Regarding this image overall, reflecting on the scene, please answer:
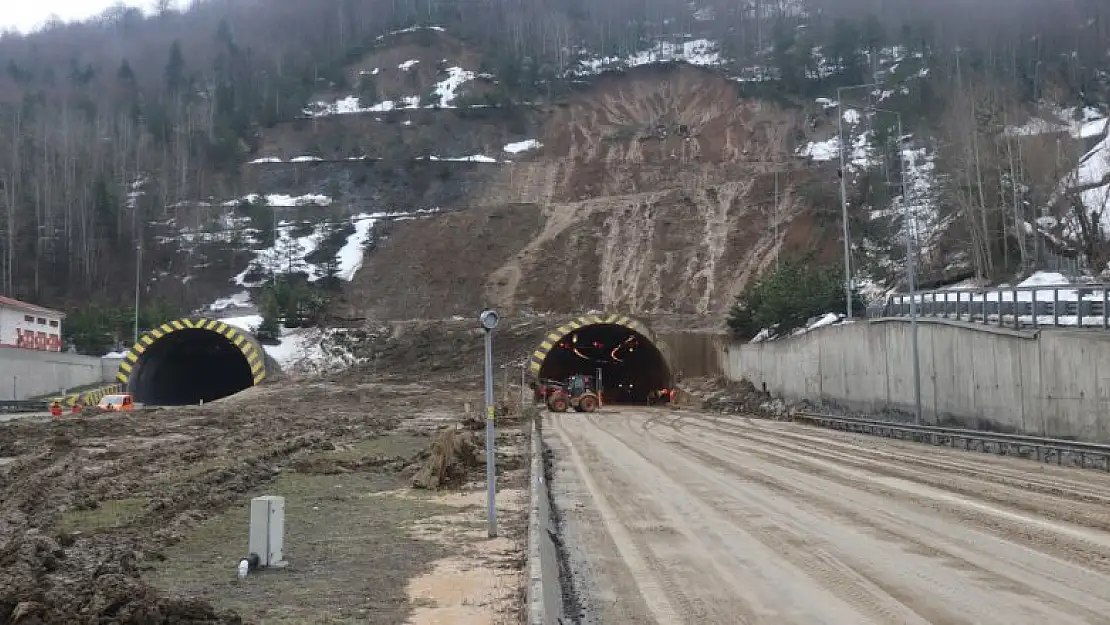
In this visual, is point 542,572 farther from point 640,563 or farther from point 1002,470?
point 1002,470

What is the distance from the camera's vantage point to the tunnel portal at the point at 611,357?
44.6 metres

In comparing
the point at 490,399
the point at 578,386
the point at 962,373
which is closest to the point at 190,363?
the point at 578,386

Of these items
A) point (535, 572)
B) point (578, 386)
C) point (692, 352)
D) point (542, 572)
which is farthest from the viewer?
point (692, 352)

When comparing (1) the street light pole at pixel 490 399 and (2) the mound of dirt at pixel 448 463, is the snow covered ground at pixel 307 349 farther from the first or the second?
(1) the street light pole at pixel 490 399

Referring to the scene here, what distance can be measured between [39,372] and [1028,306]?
139 ft

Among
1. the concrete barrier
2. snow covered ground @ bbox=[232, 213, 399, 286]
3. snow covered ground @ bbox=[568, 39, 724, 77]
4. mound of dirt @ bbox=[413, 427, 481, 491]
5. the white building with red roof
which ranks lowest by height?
the concrete barrier

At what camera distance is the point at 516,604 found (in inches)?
290

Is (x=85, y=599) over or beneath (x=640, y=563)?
over

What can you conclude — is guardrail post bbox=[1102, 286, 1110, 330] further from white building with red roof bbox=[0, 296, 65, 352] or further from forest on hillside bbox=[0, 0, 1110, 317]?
white building with red roof bbox=[0, 296, 65, 352]

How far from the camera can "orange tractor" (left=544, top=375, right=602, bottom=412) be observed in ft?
134

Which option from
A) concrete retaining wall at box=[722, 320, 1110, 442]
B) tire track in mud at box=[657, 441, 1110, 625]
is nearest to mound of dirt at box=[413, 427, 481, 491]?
tire track in mud at box=[657, 441, 1110, 625]

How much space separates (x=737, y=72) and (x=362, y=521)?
316 ft

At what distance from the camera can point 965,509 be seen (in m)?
12.5

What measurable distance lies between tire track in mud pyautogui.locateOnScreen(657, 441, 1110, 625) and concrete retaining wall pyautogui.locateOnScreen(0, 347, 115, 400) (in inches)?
1472
